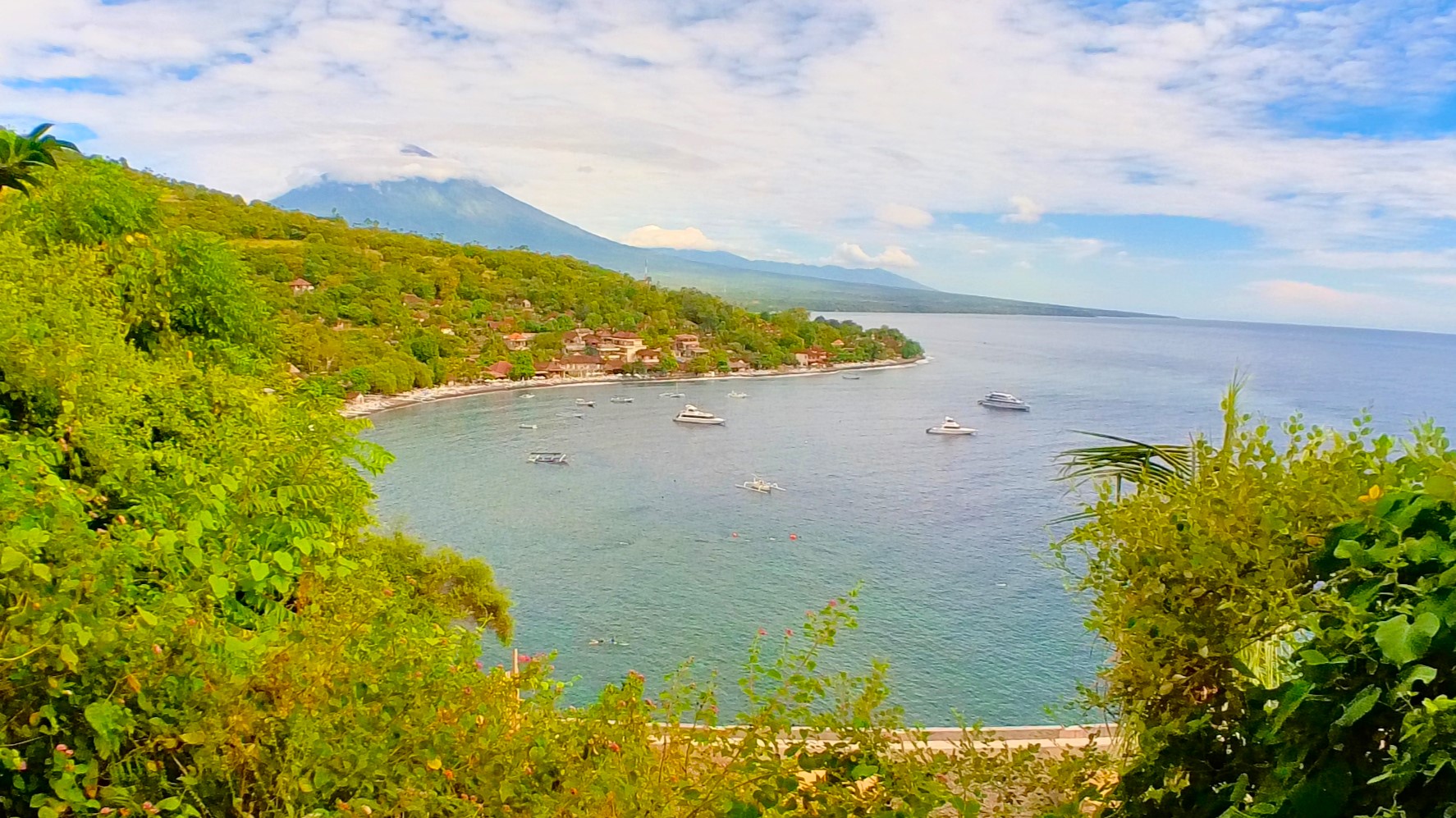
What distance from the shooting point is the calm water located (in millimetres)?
12508

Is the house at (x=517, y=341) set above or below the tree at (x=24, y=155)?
below

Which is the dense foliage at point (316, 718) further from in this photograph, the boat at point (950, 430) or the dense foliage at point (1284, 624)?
the boat at point (950, 430)

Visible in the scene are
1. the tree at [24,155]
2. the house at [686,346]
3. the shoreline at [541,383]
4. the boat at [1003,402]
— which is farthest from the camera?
the house at [686,346]

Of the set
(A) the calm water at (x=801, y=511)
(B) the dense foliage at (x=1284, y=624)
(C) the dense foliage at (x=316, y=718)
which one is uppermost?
(B) the dense foliage at (x=1284, y=624)

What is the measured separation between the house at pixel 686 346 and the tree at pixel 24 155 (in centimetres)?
4404

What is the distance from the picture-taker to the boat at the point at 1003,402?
3656 centimetres

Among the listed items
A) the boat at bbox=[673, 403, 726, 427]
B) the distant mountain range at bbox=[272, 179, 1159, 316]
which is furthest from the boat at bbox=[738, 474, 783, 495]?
the distant mountain range at bbox=[272, 179, 1159, 316]

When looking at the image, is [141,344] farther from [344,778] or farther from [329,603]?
[344,778]

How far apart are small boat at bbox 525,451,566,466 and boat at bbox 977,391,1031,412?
1979 centimetres

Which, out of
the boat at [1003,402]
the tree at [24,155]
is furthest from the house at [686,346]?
the tree at [24,155]

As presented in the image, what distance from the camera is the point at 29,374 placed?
2.33 metres

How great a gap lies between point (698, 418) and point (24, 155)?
2857cm

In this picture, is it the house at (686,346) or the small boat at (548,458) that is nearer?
the small boat at (548,458)

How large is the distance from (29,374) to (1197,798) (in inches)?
113
